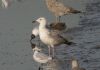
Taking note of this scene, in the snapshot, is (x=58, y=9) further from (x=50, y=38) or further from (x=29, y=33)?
(x=50, y=38)

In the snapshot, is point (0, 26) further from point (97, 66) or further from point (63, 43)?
point (97, 66)

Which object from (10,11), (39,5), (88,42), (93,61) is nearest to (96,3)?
(39,5)

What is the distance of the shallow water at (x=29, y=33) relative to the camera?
463 inches

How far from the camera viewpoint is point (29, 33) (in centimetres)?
1580

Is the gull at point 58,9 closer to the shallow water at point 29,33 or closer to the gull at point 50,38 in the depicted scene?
the shallow water at point 29,33

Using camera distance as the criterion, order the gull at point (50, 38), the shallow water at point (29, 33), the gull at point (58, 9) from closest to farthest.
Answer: the shallow water at point (29, 33) → the gull at point (50, 38) → the gull at point (58, 9)

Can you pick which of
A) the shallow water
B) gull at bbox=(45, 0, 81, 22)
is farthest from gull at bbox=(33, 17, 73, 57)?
gull at bbox=(45, 0, 81, 22)

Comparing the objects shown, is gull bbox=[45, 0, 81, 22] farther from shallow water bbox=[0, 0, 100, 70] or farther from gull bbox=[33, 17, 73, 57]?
gull bbox=[33, 17, 73, 57]

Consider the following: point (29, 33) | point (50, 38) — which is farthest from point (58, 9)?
point (50, 38)

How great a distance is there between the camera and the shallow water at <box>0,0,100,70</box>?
11.8 metres

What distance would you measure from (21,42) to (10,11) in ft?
17.0

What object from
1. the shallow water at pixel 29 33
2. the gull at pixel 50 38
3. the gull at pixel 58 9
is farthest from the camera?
the gull at pixel 58 9

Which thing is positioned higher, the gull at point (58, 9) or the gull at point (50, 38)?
the gull at point (58, 9)

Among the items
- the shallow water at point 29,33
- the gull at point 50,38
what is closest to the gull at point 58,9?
the shallow water at point 29,33
